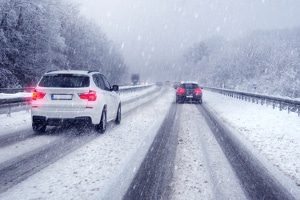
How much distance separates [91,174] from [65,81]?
434 centimetres

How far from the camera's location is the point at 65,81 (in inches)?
353

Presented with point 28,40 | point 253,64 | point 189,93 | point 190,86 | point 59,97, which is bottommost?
point 189,93

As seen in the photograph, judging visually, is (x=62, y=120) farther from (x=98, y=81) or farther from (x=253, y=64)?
(x=253, y=64)

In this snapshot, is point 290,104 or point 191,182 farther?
point 290,104

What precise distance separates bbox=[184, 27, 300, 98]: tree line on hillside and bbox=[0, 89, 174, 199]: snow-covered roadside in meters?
25.0

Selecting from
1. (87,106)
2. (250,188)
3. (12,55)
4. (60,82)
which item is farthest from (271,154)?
(12,55)

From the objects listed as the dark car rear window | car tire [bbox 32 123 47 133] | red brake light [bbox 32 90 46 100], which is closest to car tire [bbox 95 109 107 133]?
car tire [bbox 32 123 47 133]

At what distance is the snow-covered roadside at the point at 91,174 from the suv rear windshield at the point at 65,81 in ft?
5.75

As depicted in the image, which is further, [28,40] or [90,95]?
[28,40]

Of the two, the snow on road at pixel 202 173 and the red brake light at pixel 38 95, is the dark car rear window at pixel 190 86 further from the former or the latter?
the red brake light at pixel 38 95

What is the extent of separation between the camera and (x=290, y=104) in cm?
1545

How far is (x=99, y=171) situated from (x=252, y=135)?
19.3 feet

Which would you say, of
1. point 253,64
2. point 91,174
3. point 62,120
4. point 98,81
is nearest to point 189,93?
point 98,81

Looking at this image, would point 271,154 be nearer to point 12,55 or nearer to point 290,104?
point 290,104
